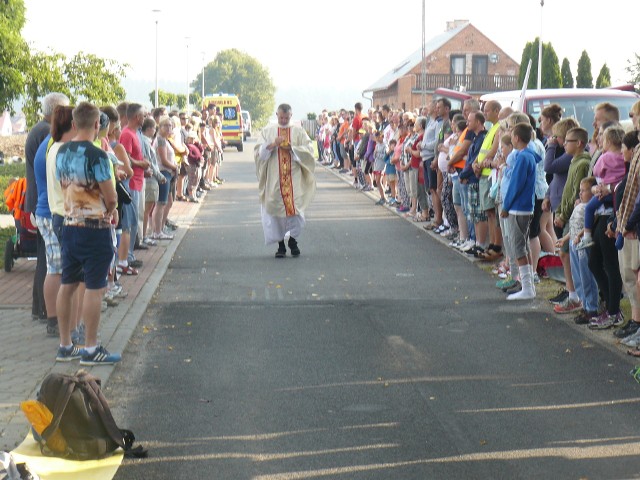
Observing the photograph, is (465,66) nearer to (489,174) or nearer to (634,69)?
(634,69)

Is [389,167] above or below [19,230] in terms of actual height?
above

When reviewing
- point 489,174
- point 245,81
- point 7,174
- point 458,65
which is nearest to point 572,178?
point 489,174

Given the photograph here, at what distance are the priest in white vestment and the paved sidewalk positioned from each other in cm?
180

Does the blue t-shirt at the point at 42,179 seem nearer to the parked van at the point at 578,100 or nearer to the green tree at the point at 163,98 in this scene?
the parked van at the point at 578,100

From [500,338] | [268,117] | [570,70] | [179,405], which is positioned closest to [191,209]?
[500,338]

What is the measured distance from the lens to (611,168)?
9922 millimetres

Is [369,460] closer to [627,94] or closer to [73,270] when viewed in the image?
[73,270]

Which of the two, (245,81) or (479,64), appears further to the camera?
(245,81)

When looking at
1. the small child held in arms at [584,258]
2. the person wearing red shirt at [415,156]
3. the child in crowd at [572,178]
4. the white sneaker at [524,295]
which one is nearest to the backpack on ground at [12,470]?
the small child held in arms at [584,258]

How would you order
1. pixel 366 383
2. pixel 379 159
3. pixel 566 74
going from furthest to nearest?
pixel 566 74, pixel 379 159, pixel 366 383

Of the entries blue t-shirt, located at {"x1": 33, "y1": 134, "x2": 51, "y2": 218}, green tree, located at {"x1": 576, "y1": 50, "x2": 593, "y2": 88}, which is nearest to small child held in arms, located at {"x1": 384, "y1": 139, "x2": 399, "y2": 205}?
blue t-shirt, located at {"x1": 33, "y1": 134, "x2": 51, "y2": 218}

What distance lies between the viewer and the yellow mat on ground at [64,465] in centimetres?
610

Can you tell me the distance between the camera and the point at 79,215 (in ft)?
27.8

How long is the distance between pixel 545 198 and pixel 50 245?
555 centimetres
